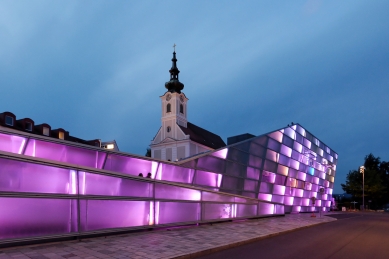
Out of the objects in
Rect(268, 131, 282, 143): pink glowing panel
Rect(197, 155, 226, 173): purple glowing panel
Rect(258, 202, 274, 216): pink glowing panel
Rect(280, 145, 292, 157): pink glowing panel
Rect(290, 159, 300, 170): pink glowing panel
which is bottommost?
Rect(258, 202, 274, 216): pink glowing panel

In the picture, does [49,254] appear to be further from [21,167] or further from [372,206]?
[372,206]

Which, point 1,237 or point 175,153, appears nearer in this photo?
point 1,237

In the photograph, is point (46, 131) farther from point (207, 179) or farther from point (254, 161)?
point (207, 179)

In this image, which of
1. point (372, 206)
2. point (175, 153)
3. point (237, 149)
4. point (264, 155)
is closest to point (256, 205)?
point (237, 149)

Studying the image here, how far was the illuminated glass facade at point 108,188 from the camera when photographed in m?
8.98

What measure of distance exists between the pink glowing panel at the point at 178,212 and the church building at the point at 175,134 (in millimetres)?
53029

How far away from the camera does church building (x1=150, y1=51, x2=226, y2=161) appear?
70.6 m


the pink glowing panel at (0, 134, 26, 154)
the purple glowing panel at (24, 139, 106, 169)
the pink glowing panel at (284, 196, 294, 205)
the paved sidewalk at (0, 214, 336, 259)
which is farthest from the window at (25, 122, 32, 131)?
the paved sidewalk at (0, 214, 336, 259)

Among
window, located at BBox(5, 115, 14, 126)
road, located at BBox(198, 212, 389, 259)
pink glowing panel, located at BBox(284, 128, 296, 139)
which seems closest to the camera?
road, located at BBox(198, 212, 389, 259)

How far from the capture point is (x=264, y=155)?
29.6 meters

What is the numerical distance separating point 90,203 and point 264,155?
21491 mm

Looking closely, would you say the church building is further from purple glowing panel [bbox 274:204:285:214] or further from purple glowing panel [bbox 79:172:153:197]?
purple glowing panel [bbox 79:172:153:197]

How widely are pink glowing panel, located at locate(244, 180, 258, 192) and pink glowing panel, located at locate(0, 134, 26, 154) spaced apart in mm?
17739

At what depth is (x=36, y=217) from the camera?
362 inches
